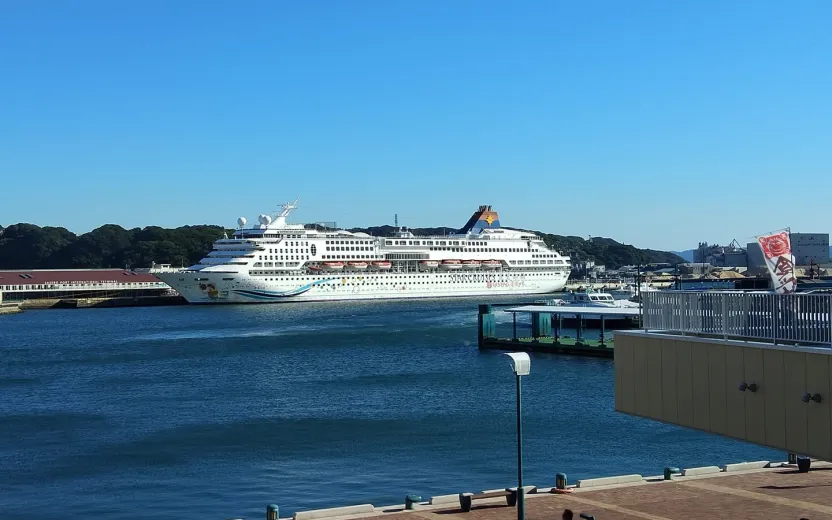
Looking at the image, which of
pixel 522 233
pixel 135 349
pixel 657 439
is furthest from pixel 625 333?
pixel 522 233

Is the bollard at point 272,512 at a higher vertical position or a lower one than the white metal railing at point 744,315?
lower

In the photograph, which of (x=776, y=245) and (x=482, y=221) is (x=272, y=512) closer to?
(x=776, y=245)

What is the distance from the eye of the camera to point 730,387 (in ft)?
27.9

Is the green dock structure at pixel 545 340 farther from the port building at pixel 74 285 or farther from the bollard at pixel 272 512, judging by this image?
the port building at pixel 74 285

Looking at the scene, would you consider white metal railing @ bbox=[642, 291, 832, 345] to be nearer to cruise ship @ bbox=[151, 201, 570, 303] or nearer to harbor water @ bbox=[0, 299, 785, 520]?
harbor water @ bbox=[0, 299, 785, 520]

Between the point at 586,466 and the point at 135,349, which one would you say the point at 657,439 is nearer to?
the point at 586,466

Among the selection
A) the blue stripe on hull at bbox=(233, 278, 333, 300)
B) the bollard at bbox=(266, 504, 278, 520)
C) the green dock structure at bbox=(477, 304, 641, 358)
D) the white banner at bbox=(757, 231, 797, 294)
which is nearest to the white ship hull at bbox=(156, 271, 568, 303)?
the blue stripe on hull at bbox=(233, 278, 333, 300)

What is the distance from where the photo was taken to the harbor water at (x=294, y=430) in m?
17.0

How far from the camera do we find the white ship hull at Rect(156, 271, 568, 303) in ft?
255

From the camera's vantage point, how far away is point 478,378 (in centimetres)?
3166

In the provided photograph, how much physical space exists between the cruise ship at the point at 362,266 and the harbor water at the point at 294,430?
34.2m

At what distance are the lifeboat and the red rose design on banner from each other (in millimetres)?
81732

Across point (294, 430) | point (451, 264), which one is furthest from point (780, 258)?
point (451, 264)

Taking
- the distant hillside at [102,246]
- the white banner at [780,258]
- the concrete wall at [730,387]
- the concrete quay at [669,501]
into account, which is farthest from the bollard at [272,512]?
the distant hillside at [102,246]
